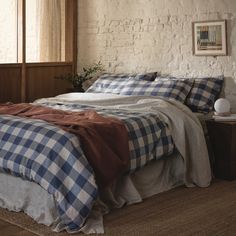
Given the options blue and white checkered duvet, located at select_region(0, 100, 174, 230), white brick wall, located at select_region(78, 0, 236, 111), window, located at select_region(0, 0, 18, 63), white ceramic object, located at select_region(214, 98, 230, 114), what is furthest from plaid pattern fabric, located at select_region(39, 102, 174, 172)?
window, located at select_region(0, 0, 18, 63)

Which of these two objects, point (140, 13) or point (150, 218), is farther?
point (140, 13)

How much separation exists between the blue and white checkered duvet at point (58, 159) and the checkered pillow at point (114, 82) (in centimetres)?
164

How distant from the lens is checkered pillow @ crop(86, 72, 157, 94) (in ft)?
18.0

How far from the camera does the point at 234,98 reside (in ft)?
16.6

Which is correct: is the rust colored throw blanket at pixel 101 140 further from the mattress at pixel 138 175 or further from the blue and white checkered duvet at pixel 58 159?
the mattress at pixel 138 175

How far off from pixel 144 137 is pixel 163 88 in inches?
49.1

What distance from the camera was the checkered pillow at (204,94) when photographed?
16.3 ft

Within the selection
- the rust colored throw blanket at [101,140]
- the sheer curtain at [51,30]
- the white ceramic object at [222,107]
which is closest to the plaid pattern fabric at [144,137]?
the rust colored throw blanket at [101,140]

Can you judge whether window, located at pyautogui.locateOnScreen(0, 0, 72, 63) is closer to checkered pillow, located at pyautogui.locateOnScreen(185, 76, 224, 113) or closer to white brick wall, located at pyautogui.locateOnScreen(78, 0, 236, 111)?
white brick wall, located at pyautogui.locateOnScreen(78, 0, 236, 111)

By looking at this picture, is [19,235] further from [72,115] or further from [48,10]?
[48,10]

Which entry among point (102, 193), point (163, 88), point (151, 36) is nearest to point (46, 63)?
point (151, 36)

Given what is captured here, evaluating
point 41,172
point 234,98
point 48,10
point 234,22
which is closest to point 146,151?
point 41,172

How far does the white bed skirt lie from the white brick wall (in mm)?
1290

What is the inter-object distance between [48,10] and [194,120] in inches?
118
